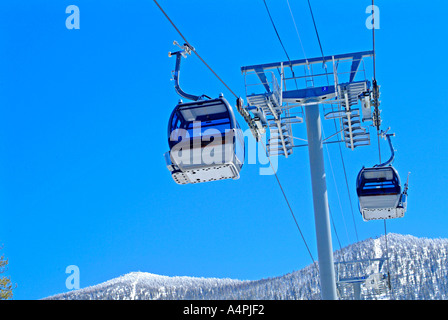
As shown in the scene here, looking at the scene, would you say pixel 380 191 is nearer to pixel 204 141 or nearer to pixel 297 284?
pixel 204 141

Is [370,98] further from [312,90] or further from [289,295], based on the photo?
[289,295]

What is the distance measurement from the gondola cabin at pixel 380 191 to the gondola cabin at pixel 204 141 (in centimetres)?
839

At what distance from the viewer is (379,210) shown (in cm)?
2003

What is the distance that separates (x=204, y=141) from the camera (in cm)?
1183

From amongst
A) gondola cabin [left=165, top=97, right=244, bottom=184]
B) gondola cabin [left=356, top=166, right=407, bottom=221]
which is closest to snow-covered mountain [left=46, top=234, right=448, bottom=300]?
gondola cabin [left=356, top=166, right=407, bottom=221]

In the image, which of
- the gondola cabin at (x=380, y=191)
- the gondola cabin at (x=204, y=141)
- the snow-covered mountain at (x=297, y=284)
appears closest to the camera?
the gondola cabin at (x=204, y=141)

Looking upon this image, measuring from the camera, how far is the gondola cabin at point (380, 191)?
63.6 feet

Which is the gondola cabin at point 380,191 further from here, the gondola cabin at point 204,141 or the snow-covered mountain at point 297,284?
the snow-covered mountain at point 297,284

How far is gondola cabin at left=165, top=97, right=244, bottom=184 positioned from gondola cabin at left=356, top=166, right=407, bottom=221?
8393 millimetres

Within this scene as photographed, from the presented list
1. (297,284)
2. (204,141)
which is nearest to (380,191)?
(204,141)

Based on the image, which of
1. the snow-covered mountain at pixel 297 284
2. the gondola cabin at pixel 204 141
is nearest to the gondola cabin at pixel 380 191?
the gondola cabin at pixel 204 141

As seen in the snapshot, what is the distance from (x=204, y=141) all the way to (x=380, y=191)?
30.0 feet

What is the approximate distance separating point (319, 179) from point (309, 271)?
138156mm

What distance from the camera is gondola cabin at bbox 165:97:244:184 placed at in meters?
11.6
